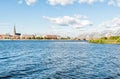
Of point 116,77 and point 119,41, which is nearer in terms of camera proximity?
point 116,77

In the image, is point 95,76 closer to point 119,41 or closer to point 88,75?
point 88,75

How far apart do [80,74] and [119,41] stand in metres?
136

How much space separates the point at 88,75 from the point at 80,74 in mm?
1352

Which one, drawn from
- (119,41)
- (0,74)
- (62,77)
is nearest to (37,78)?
(62,77)

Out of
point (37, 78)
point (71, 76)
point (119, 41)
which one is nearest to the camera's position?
point (37, 78)

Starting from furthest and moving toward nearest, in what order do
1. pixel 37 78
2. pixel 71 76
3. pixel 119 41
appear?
pixel 119 41, pixel 71 76, pixel 37 78

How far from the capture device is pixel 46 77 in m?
32.1

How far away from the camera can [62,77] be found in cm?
3231

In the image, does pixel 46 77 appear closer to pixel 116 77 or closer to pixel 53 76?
Answer: pixel 53 76

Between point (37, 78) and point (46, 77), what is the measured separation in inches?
57.5

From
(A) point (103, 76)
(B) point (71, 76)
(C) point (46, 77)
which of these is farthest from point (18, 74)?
(A) point (103, 76)

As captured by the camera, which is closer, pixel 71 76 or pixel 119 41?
pixel 71 76

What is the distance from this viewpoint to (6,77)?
3162cm

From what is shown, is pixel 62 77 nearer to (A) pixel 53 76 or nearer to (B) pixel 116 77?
(A) pixel 53 76
